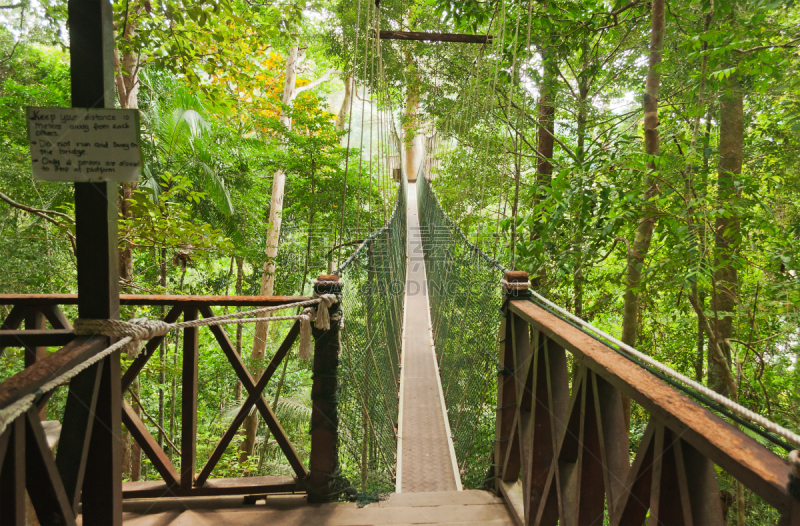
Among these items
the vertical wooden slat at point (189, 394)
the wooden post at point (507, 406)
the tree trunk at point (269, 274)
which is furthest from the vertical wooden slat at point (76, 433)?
the tree trunk at point (269, 274)

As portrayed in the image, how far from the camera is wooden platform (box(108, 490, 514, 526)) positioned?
3.79 ft

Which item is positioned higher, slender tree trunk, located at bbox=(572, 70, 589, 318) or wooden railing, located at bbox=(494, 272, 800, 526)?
slender tree trunk, located at bbox=(572, 70, 589, 318)

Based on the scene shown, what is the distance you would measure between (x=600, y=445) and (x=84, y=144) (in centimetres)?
103

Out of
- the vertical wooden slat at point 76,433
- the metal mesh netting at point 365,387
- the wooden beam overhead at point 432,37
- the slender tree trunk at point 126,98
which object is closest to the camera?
the vertical wooden slat at point 76,433

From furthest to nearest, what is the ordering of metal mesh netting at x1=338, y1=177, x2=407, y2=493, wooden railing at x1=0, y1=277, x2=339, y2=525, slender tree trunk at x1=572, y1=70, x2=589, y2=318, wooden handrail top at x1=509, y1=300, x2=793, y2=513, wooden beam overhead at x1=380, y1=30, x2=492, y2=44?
wooden beam overhead at x1=380, y1=30, x2=492, y2=44, slender tree trunk at x1=572, y1=70, x2=589, y2=318, metal mesh netting at x1=338, y1=177, x2=407, y2=493, wooden railing at x1=0, y1=277, x2=339, y2=525, wooden handrail top at x1=509, y1=300, x2=793, y2=513

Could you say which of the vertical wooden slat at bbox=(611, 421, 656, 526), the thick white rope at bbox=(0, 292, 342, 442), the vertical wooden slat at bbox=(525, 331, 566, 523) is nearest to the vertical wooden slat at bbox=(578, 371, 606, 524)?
the vertical wooden slat at bbox=(611, 421, 656, 526)

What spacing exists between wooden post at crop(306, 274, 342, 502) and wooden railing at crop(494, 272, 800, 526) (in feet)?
1.69

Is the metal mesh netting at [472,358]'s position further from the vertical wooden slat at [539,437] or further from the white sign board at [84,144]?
the white sign board at [84,144]

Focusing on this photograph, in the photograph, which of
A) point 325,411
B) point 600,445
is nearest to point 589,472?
point 600,445

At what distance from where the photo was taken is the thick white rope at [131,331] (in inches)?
22.7

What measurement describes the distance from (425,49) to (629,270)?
15.2 feet

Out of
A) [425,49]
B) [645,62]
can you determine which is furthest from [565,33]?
[425,49]

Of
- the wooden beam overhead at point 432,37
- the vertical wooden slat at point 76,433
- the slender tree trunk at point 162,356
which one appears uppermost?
the wooden beam overhead at point 432,37

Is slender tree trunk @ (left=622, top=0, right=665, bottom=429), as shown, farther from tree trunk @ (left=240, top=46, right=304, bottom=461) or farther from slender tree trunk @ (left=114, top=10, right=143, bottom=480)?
tree trunk @ (left=240, top=46, right=304, bottom=461)
